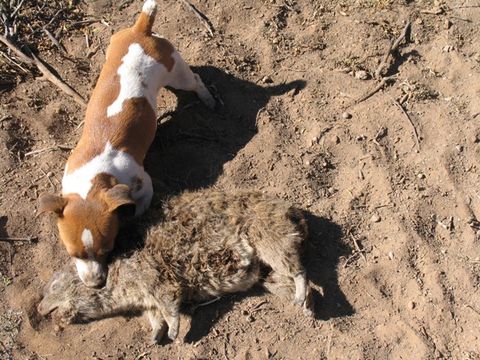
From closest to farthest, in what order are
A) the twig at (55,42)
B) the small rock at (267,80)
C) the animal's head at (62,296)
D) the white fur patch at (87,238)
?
1. the white fur patch at (87,238)
2. the animal's head at (62,296)
3. the small rock at (267,80)
4. the twig at (55,42)

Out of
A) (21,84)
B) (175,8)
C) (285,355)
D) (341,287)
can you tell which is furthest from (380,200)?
(21,84)

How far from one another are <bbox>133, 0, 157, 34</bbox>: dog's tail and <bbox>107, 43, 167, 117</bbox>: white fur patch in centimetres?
18

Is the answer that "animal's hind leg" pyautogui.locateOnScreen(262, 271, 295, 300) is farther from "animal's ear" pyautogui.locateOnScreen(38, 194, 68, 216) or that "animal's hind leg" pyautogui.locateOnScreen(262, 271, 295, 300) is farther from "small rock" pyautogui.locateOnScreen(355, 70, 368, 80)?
"small rock" pyautogui.locateOnScreen(355, 70, 368, 80)

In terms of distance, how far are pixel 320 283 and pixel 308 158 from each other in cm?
122

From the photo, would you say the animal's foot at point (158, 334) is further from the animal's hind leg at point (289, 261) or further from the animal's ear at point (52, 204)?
the animal's ear at point (52, 204)

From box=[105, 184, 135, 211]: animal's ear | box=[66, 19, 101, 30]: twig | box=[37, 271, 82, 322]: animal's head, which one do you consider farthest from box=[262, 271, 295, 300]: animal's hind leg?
box=[66, 19, 101, 30]: twig

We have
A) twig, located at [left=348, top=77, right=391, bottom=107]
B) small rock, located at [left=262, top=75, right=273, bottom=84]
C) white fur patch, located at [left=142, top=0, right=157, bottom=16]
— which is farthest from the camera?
small rock, located at [left=262, top=75, right=273, bottom=84]

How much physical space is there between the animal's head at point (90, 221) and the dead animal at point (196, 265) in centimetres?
23

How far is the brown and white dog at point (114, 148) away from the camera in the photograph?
4570 mm

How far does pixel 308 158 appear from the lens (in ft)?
17.6

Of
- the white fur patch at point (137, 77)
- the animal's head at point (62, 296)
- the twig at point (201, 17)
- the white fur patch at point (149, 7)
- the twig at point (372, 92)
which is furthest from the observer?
the twig at point (201, 17)

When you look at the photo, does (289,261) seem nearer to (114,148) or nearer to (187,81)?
(114,148)

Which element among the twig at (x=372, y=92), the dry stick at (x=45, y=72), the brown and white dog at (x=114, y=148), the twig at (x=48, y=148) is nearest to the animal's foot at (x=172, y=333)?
the brown and white dog at (x=114, y=148)

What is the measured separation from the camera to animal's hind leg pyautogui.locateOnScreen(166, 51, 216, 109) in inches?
215
